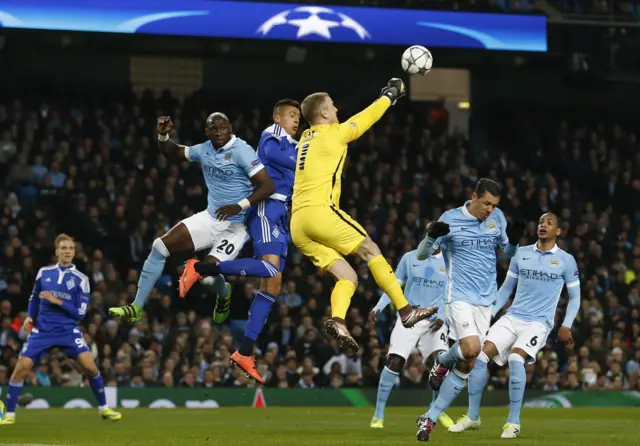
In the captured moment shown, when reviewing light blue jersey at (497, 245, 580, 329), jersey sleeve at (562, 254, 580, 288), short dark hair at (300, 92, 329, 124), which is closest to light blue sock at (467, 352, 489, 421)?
light blue jersey at (497, 245, 580, 329)

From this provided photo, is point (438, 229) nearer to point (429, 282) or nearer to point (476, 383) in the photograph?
point (476, 383)

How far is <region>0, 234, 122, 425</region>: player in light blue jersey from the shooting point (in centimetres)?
1669

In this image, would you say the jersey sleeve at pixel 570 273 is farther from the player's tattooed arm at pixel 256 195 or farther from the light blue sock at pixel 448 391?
the player's tattooed arm at pixel 256 195

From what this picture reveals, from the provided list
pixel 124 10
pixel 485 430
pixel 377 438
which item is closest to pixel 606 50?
pixel 124 10

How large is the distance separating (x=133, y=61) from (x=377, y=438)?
62.4 ft

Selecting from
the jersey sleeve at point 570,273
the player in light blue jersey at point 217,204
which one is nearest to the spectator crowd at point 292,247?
the player in light blue jersey at point 217,204

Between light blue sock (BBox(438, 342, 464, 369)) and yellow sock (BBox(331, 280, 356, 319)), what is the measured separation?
80.1 inches

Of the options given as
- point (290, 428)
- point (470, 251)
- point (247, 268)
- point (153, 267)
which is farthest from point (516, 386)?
point (153, 267)

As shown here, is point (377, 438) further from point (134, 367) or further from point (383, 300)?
point (134, 367)

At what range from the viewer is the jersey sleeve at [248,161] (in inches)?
546

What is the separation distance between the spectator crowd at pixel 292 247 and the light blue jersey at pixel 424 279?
6021mm

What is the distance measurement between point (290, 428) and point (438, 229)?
3.99 metres

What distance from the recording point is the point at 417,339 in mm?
16438

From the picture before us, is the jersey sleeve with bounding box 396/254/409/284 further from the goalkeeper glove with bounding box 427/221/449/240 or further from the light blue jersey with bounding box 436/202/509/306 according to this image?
the goalkeeper glove with bounding box 427/221/449/240
